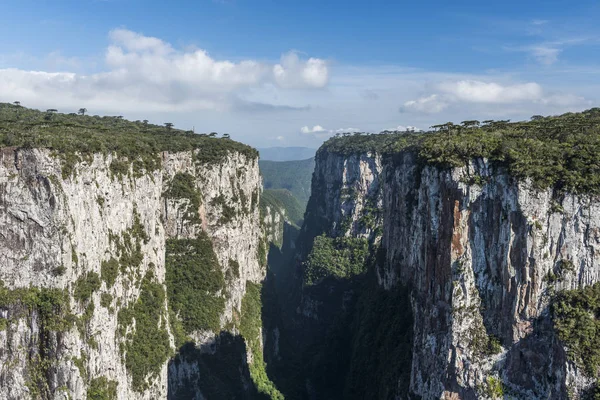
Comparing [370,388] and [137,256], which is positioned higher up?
[137,256]

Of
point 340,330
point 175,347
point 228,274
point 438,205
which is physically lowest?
point 340,330

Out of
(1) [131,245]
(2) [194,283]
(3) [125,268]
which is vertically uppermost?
(1) [131,245]

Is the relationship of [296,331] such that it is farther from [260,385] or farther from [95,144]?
[95,144]

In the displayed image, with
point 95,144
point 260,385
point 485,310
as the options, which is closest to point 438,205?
point 485,310

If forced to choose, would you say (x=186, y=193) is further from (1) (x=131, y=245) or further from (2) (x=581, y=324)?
(2) (x=581, y=324)

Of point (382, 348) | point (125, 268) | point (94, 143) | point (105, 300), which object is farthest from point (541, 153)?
point (125, 268)

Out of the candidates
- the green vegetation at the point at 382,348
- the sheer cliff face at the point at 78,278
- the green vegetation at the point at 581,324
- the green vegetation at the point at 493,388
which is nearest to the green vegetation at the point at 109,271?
the sheer cliff face at the point at 78,278

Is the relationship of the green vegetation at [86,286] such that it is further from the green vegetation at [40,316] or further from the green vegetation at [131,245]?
the green vegetation at [131,245]
